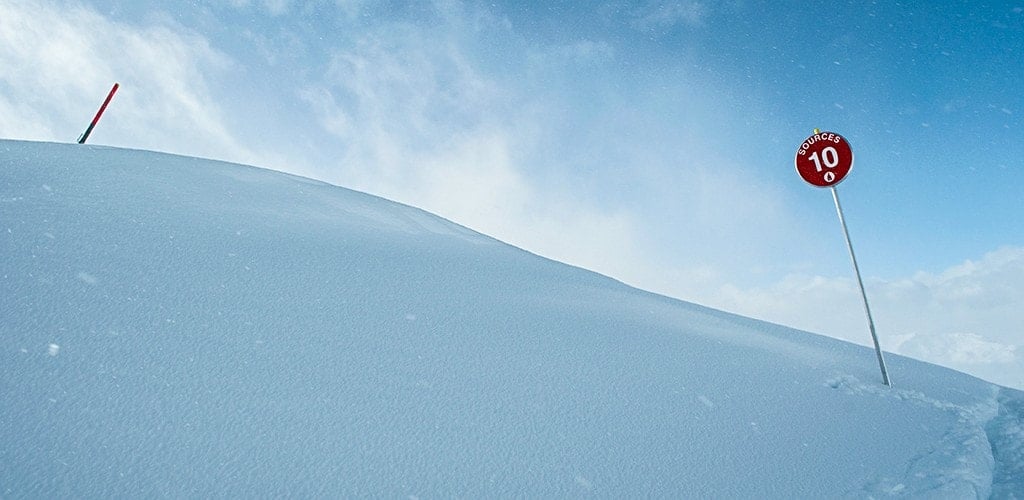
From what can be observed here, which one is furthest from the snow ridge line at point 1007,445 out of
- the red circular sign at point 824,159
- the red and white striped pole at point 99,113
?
the red and white striped pole at point 99,113

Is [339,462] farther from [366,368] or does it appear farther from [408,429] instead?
[366,368]

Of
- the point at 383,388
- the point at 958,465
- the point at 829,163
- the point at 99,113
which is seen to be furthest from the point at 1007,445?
the point at 99,113

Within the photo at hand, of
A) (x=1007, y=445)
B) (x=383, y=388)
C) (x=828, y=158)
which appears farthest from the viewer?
(x=828, y=158)

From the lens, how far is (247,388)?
155cm

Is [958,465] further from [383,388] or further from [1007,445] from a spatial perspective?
[383,388]

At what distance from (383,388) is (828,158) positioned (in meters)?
3.12

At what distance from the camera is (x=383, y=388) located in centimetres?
170

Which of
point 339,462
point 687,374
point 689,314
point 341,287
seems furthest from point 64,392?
point 689,314

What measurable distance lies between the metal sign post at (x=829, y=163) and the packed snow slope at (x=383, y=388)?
76 cm

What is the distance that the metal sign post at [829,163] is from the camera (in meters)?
3.11

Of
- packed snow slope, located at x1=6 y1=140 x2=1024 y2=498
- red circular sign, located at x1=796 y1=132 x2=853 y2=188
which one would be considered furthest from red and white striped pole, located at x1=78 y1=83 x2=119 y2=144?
red circular sign, located at x1=796 y1=132 x2=853 y2=188

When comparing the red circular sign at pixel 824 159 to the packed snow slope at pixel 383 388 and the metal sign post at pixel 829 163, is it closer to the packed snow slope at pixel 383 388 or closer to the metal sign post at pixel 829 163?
the metal sign post at pixel 829 163

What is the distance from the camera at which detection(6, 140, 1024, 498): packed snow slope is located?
1.27 metres

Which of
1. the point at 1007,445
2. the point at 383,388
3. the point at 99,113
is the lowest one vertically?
the point at 383,388
